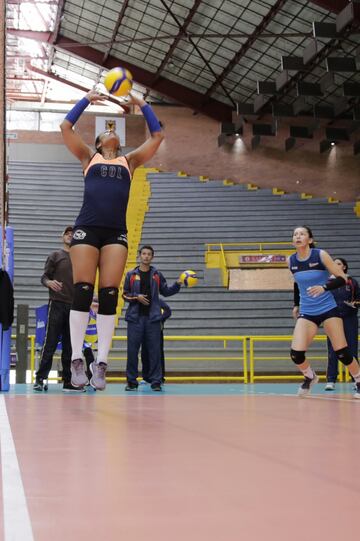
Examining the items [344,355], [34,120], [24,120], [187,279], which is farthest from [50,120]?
[344,355]

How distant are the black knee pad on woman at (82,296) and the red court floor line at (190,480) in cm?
142

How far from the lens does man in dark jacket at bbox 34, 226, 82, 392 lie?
8438mm

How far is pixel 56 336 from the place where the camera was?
8.50 metres

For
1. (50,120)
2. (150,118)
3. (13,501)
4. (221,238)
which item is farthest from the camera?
(50,120)

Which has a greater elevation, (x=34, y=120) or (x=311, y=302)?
(x=34, y=120)

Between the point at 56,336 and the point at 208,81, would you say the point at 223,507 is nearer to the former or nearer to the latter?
the point at 56,336

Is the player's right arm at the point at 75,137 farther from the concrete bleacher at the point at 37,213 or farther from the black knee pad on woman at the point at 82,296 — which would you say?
the concrete bleacher at the point at 37,213

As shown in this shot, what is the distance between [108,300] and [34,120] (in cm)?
3351

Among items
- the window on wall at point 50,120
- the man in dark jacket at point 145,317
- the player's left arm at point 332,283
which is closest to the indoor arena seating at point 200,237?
the man in dark jacket at point 145,317

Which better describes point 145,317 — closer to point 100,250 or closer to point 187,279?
point 187,279

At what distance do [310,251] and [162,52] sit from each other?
24655 mm

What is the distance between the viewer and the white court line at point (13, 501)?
1387 millimetres

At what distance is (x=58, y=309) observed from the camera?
27.8ft

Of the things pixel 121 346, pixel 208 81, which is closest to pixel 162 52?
pixel 208 81
